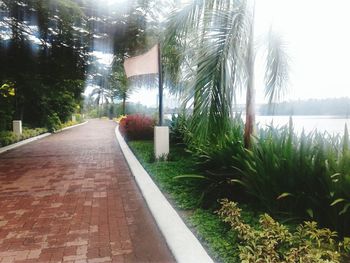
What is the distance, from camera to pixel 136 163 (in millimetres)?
8789

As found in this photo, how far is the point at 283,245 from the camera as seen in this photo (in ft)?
10.8

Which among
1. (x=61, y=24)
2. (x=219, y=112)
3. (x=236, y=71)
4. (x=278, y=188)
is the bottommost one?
(x=278, y=188)

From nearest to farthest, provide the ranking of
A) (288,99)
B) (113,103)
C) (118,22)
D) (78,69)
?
(288,99) → (118,22) → (78,69) → (113,103)

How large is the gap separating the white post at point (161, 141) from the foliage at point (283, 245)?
5.56 metres

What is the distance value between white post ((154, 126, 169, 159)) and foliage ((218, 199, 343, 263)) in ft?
18.2

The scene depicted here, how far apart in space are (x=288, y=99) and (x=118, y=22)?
5514 mm

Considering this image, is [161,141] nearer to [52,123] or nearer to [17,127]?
[17,127]

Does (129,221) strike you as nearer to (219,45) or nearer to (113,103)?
(219,45)

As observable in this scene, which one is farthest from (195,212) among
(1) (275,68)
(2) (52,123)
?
(2) (52,123)

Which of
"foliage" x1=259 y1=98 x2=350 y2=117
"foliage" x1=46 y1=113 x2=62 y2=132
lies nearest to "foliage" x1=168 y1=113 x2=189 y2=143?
"foliage" x1=259 y1=98 x2=350 y2=117

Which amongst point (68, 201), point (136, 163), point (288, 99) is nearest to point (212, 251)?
point (68, 201)

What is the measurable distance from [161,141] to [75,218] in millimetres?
4696

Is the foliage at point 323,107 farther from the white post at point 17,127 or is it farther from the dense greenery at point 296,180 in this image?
the white post at point 17,127

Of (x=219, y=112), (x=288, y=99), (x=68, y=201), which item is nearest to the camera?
(x=219, y=112)
